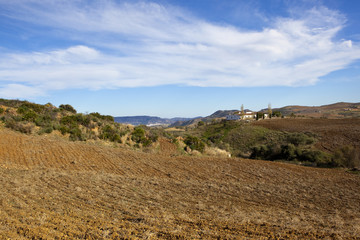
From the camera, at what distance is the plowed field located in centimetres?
634

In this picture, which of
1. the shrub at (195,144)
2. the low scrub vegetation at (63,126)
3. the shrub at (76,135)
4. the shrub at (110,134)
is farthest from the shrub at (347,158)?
the shrub at (76,135)

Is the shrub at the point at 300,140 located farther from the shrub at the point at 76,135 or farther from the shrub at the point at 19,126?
the shrub at the point at 19,126

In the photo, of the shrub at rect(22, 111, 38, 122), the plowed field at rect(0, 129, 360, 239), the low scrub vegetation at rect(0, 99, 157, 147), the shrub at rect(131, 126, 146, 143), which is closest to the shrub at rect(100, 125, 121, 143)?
the low scrub vegetation at rect(0, 99, 157, 147)

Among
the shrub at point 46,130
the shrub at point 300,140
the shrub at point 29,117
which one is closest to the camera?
the shrub at point 46,130

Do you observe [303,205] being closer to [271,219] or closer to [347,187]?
[271,219]

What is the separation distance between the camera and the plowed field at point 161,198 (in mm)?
6340

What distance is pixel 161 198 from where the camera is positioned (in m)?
9.71

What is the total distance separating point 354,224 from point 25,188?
1156 cm

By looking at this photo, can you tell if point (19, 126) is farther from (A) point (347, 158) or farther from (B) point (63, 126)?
(A) point (347, 158)

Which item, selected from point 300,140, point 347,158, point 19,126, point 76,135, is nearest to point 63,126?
point 76,135

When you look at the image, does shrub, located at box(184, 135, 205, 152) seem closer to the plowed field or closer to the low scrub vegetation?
the low scrub vegetation

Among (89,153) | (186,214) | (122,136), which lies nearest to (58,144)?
(89,153)

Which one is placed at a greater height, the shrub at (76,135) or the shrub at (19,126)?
the shrub at (19,126)

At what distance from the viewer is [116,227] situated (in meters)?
6.35
